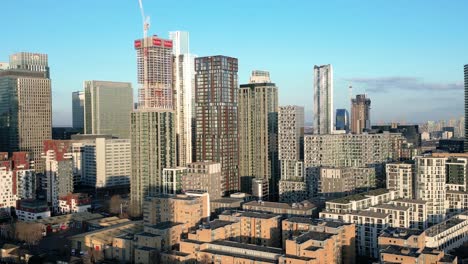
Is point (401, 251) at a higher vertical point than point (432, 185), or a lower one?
lower

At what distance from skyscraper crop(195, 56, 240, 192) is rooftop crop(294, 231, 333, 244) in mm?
23444

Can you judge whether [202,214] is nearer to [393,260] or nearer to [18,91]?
[393,260]

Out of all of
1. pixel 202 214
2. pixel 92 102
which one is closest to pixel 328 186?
pixel 202 214

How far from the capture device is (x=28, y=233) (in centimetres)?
3512

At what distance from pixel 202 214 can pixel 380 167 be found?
2290 cm

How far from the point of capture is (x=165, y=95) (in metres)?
53.2

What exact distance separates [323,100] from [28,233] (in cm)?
5338

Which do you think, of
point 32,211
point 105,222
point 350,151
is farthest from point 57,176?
point 350,151

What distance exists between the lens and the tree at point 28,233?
35094mm

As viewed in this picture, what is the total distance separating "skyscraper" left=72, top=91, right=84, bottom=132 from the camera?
333 feet

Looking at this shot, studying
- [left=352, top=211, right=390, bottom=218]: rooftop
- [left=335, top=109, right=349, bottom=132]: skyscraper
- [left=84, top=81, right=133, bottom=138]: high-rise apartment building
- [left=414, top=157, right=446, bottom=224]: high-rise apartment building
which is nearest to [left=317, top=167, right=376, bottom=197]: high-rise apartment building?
[left=414, top=157, right=446, bottom=224]: high-rise apartment building

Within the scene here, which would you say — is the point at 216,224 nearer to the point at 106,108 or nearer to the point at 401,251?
the point at 401,251

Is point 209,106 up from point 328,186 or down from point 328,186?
up

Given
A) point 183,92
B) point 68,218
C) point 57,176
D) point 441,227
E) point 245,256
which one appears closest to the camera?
point 245,256
